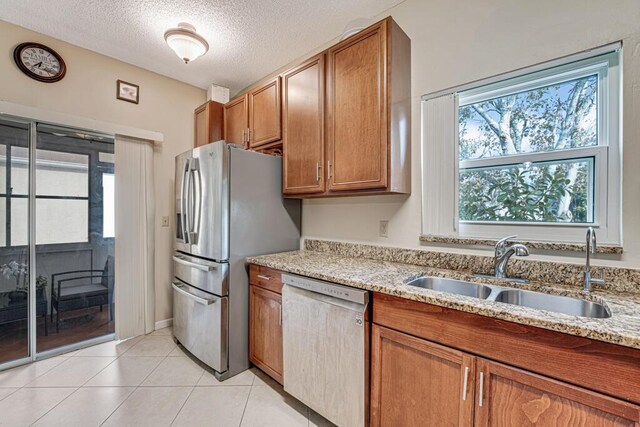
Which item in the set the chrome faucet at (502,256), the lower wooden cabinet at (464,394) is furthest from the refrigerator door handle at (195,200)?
the chrome faucet at (502,256)

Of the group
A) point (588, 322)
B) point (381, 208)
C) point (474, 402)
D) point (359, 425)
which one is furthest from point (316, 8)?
point (359, 425)

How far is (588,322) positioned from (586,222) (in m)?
0.74

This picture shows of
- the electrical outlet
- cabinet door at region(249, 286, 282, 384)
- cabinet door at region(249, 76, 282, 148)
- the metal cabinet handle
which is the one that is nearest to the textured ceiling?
cabinet door at region(249, 76, 282, 148)

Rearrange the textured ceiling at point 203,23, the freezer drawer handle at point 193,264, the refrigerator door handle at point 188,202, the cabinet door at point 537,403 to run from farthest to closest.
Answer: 1. the refrigerator door handle at point 188,202
2. the freezer drawer handle at point 193,264
3. the textured ceiling at point 203,23
4. the cabinet door at point 537,403

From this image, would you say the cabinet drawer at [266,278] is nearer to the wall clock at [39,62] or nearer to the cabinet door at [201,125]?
the cabinet door at [201,125]

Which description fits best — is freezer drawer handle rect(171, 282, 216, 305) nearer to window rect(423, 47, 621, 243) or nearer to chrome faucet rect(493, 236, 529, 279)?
window rect(423, 47, 621, 243)

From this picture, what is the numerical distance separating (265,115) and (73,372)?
2477 millimetres

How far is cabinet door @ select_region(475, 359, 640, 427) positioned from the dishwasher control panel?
54 centimetres

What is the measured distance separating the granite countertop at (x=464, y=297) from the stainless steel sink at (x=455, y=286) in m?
0.03

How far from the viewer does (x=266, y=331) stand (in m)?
2.00

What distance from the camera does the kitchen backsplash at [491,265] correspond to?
1.24m

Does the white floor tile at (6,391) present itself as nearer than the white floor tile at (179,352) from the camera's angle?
Yes

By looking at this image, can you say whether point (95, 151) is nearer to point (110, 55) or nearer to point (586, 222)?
point (110, 55)

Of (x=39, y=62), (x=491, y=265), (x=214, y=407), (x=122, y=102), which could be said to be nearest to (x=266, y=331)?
(x=214, y=407)
